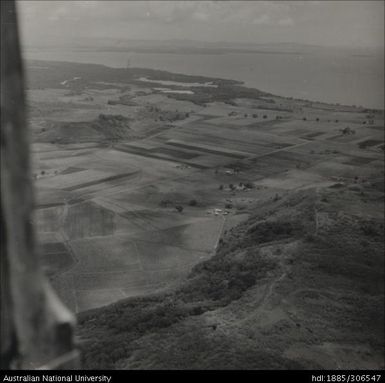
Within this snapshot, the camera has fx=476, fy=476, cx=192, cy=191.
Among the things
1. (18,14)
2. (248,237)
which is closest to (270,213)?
(248,237)

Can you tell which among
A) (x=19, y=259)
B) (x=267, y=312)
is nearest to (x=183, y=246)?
(x=267, y=312)

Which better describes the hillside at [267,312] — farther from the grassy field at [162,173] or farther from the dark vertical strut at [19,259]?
the dark vertical strut at [19,259]

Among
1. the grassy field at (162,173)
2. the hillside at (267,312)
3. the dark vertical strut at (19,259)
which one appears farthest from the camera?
the grassy field at (162,173)

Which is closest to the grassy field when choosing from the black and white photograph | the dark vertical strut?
the black and white photograph

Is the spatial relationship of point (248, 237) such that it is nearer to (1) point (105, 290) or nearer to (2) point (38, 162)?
(1) point (105, 290)

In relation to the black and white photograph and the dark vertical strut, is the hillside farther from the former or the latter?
the dark vertical strut

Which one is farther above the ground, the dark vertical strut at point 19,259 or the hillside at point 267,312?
the dark vertical strut at point 19,259

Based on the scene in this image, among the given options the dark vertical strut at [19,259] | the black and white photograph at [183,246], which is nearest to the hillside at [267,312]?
the black and white photograph at [183,246]

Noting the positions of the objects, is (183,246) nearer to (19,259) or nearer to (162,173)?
(162,173)
